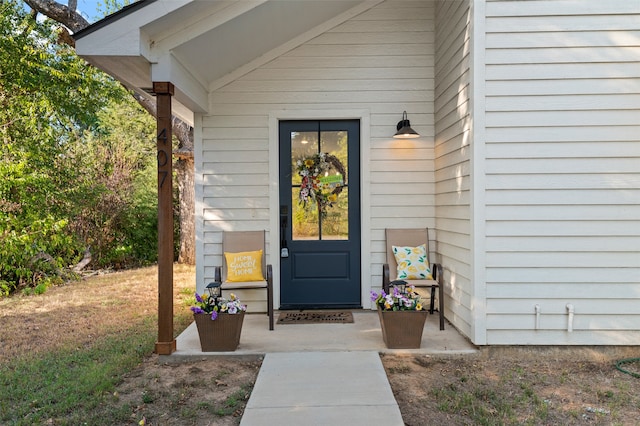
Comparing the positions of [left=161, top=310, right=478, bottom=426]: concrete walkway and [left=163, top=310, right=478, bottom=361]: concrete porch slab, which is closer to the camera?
[left=161, top=310, right=478, bottom=426]: concrete walkway

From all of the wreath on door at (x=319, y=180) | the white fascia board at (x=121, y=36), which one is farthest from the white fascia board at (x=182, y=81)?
the wreath on door at (x=319, y=180)

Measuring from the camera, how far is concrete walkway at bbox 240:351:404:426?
2.34 meters

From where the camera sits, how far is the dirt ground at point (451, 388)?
2.48 metres

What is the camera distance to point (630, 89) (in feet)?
10.9

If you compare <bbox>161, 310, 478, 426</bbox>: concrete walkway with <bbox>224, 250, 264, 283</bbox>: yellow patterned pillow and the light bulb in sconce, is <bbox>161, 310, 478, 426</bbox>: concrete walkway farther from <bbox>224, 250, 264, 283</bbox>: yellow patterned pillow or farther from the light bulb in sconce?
the light bulb in sconce

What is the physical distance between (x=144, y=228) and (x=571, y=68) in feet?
26.1

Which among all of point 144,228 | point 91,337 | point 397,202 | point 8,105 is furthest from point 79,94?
point 397,202

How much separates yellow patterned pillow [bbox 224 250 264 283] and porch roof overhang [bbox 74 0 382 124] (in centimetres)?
150

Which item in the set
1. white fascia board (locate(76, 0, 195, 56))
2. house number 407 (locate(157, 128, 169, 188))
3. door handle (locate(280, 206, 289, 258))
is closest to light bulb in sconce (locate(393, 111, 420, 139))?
door handle (locate(280, 206, 289, 258))

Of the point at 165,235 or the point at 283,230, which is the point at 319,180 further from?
the point at 165,235

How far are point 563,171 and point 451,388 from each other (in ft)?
5.86

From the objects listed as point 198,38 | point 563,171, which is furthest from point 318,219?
point 563,171

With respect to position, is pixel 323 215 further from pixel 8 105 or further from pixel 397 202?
pixel 8 105

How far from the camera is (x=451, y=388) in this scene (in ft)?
9.29
